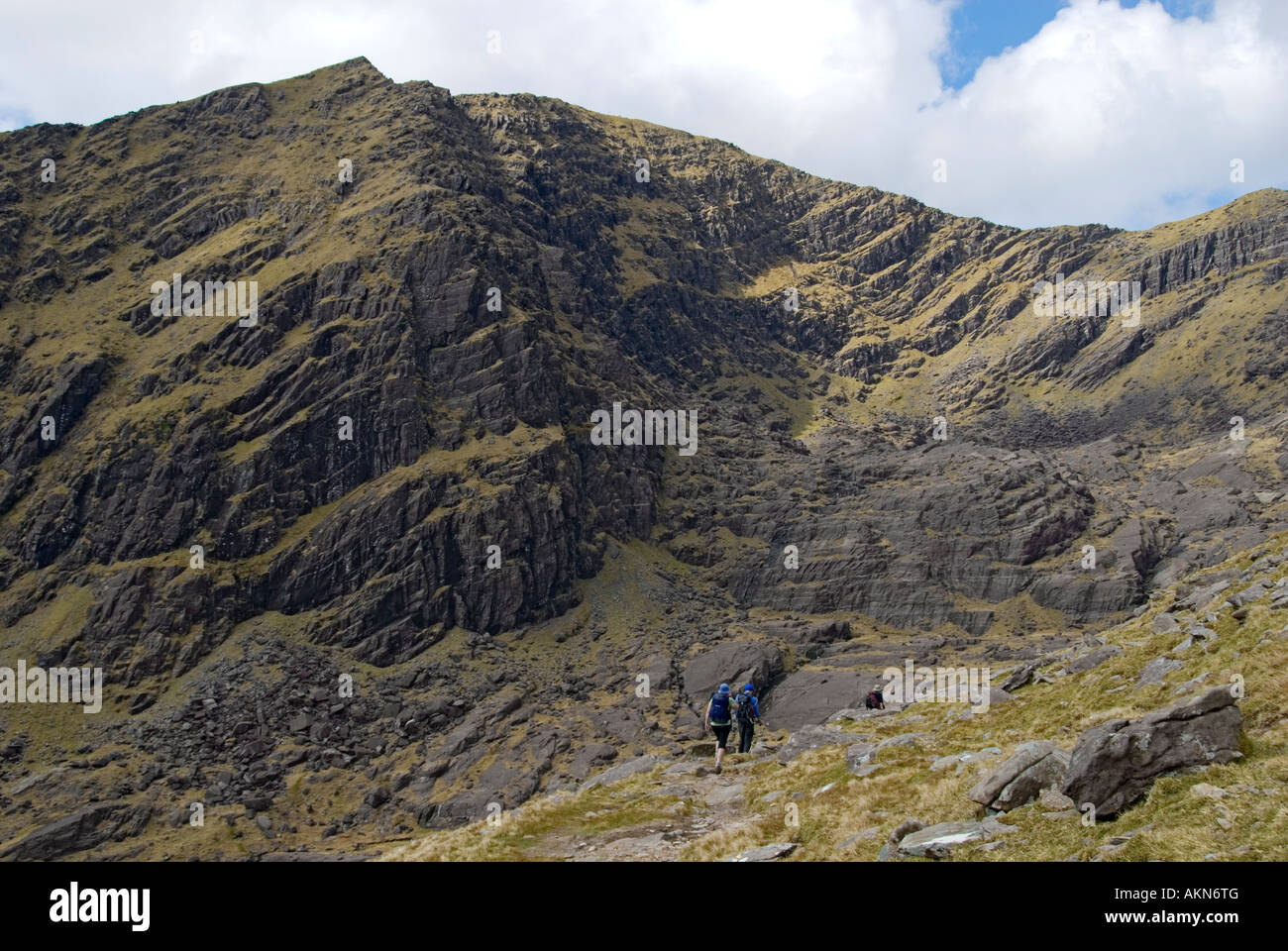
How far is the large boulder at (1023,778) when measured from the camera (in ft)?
53.4

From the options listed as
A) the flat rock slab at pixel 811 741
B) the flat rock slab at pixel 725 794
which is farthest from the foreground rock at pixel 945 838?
the flat rock slab at pixel 811 741

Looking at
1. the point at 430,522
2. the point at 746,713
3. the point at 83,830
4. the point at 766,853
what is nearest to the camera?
the point at 766,853

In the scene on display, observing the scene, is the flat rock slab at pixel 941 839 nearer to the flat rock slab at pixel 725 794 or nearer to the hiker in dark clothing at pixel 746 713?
the flat rock slab at pixel 725 794

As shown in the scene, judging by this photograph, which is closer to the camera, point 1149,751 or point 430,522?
point 1149,751

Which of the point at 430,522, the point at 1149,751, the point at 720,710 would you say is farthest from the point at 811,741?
the point at 430,522

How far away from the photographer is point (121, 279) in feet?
632

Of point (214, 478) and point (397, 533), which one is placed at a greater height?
point (214, 478)

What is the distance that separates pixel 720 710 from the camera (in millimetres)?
35031

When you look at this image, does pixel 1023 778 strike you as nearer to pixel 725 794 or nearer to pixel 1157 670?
pixel 1157 670

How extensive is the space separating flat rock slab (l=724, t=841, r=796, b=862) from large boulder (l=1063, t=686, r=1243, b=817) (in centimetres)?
575

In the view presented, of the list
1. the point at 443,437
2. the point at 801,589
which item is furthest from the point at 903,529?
the point at 443,437

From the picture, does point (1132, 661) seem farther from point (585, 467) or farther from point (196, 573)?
point (585, 467)

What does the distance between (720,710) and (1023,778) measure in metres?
19.3

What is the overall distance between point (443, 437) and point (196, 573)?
155 ft
